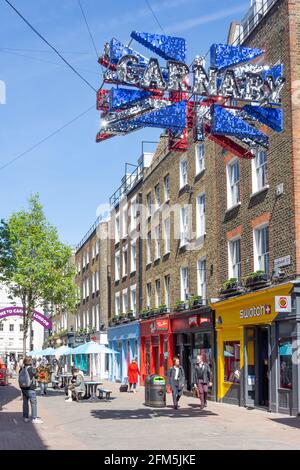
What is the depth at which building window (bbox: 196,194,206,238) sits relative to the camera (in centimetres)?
2930

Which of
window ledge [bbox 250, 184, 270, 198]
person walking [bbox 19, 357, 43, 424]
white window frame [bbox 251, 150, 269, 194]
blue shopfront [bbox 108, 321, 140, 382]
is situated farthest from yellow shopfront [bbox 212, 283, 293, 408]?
blue shopfront [bbox 108, 321, 140, 382]

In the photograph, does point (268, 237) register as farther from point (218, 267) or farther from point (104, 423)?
point (104, 423)

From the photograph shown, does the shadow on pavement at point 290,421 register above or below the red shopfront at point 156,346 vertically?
below

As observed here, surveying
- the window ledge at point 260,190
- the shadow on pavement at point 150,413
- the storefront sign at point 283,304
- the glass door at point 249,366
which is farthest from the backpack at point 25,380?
the window ledge at point 260,190

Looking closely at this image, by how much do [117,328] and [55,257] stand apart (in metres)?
9.30

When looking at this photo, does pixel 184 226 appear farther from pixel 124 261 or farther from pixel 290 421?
pixel 290 421

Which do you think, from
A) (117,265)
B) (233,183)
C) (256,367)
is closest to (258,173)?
(233,183)

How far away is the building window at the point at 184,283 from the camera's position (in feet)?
103

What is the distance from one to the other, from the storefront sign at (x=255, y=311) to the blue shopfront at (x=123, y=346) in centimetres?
1780

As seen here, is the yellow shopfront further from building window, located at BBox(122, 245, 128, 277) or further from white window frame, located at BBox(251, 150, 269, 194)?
building window, located at BBox(122, 245, 128, 277)

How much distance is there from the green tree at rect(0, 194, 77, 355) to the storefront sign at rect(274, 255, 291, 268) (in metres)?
19.3

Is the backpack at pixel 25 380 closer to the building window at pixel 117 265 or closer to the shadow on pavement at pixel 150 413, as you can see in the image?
the shadow on pavement at pixel 150 413

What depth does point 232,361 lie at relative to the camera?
2461 centimetres
